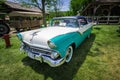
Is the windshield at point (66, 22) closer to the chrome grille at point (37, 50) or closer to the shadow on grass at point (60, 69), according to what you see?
the shadow on grass at point (60, 69)

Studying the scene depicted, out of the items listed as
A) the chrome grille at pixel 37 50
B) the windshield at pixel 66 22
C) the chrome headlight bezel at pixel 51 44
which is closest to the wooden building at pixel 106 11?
the windshield at pixel 66 22

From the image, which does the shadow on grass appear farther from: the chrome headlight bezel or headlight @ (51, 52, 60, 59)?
the chrome headlight bezel

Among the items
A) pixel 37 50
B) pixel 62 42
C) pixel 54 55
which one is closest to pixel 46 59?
pixel 54 55

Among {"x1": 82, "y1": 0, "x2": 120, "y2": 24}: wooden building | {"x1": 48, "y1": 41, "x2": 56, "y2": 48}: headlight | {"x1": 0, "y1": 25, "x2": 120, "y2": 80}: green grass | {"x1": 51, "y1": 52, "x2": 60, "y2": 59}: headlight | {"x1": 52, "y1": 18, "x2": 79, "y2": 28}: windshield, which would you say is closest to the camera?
{"x1": 48, "y1": 41, "x2": 56, "y2": 48}: headlight

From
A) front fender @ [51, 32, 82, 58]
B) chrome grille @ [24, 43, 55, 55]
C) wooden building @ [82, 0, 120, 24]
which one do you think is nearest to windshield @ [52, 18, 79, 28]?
front fender @ [51, 32, 82, 58]

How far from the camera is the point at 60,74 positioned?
3158 millimetres

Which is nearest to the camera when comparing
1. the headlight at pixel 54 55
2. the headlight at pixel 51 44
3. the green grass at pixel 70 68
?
the headlight at pixel 51 44

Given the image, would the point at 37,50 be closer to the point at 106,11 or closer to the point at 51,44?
the point at 51,44

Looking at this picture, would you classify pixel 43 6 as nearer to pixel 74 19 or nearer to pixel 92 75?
pixel 74 19

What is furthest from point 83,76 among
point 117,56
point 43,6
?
point 43,6

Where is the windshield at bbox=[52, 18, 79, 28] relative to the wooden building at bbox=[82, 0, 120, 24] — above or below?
below

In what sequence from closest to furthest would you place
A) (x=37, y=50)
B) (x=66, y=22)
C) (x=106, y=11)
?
(x=37, y=50) → (x=66, y=22) → (x=106, y=11)

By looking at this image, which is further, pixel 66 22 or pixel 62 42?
pixel 66 22

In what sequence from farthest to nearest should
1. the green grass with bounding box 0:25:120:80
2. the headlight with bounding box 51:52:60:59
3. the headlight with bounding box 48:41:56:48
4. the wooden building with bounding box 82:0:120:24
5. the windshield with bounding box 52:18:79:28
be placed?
the wooden building with bounding box 82:0:120:24
the windshield with bounding box 52:18:79:28
the green grass with bounding box 0:25:120:80
the headlight with bounding box 51:52:60:59
the headlight with bounding box 48:41:56:48
